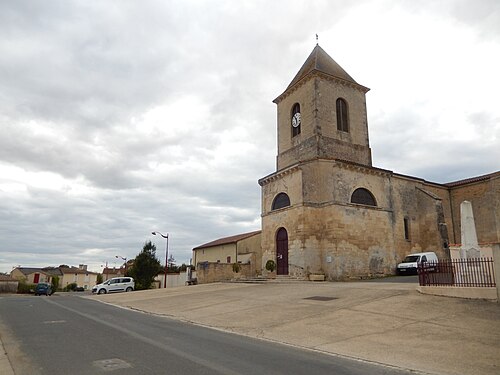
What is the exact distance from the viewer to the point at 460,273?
12141 millimetres

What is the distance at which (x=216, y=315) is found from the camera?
12836 millimetres

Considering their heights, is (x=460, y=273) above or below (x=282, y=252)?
below

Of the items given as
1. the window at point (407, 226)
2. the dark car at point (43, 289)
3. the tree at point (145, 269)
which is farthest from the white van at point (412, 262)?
the dark car at point (43, 289)

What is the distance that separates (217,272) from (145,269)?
54.0 feet

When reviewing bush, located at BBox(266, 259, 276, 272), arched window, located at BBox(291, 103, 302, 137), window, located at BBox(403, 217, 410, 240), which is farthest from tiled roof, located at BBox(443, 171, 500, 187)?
bush, located at BBox(266, 259, 276, 272)

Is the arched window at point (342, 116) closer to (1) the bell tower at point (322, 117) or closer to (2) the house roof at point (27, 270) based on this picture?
(1) the bell tower at point (322, 117)

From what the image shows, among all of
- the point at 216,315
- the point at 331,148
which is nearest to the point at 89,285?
the point at 331,148

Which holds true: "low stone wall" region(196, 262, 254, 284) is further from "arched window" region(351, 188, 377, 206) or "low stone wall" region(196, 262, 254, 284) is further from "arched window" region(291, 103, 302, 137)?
"arched window" region(291, 103, 302, 137)

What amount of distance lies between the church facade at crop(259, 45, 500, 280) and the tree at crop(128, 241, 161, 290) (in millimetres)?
20442

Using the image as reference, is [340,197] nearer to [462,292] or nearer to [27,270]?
[462,292]

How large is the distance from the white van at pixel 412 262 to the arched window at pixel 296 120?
1130 cm

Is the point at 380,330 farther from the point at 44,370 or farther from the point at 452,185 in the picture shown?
the point at 452,185

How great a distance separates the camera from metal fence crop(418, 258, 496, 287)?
11.3 m

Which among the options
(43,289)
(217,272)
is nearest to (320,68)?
(217,272)
